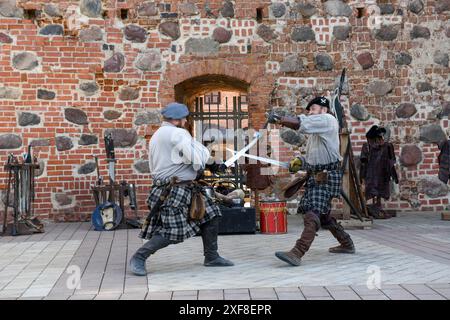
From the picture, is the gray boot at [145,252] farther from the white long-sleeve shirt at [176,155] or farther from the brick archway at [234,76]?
the brick archway at [234,76]

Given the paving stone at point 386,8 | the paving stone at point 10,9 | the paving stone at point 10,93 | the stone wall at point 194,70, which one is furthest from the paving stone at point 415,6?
the paving stone at point 10,93

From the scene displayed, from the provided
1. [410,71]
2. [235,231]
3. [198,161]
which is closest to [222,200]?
[235,231]

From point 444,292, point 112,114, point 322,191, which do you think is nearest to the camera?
point 444,292

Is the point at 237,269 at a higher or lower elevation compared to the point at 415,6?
lower

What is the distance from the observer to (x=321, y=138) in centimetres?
711

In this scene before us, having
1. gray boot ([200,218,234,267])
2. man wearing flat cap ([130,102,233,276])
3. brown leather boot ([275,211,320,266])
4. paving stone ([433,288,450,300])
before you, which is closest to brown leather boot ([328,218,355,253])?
brown leather boot ([275,211,320,266])

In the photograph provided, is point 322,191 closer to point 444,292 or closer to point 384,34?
point 444,292

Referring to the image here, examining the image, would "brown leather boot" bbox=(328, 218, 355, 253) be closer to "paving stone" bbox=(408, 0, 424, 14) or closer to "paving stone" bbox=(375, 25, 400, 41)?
"paving stone" bbox=(375, 25, 400, 41)

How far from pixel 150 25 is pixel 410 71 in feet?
14.1

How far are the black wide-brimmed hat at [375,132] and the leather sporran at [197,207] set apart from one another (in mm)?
5822

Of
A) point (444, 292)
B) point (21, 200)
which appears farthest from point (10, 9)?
point (444, 292)

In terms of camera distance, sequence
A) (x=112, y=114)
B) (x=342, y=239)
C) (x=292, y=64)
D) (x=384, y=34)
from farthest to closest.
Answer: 1. (x=384, y=34)
2. (x=292, y=64)
3. (x=112, y=114)
4. (x=342, y=239)

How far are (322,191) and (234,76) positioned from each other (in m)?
5.20

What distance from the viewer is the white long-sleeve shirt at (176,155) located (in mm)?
6438
